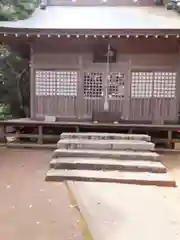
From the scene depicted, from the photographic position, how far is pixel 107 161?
7105 mm

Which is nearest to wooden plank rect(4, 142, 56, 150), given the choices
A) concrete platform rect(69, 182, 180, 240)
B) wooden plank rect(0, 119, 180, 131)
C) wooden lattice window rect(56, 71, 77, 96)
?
wooden plank rect(0, 119, 180, 131)

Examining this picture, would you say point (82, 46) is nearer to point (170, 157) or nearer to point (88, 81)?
point (88, 81)

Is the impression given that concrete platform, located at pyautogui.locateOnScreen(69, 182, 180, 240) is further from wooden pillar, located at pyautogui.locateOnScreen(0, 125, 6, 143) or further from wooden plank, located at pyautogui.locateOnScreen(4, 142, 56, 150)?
wooden pillar, located at pyautogui.locateOnScreen(0, 125, 6, 143)

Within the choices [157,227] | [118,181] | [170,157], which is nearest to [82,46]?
[170,157]

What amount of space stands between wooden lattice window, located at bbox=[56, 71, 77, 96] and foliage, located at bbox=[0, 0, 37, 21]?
15.5ft

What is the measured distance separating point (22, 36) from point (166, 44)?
402 centimetres

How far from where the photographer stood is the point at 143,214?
189 inches

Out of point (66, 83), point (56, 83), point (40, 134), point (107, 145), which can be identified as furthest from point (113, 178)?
point (56, 83)

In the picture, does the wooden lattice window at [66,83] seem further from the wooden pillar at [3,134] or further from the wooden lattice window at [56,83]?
the wooden pillar at [3,134]

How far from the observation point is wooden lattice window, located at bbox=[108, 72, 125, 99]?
9.96 meters

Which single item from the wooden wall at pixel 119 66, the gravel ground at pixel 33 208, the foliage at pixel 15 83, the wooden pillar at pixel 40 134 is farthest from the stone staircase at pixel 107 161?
the foliage at pixel 15 83

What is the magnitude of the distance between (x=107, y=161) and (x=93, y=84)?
346cm

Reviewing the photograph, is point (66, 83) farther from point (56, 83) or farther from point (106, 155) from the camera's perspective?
point (106, 155)

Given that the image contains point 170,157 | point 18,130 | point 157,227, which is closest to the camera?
point 157,227
